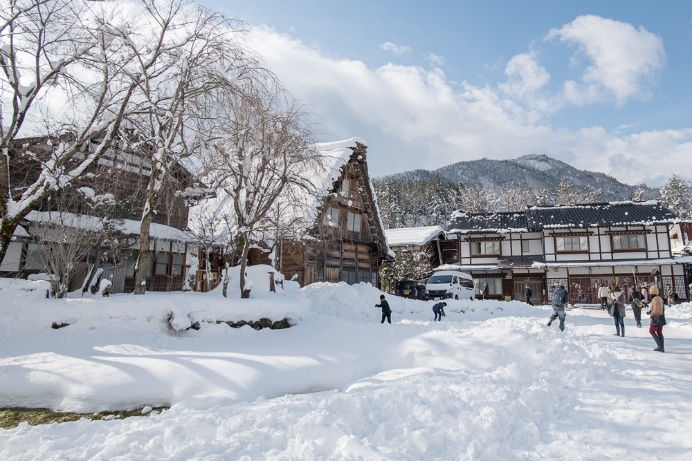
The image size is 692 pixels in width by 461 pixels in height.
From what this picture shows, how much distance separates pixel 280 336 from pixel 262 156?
17.6 ft

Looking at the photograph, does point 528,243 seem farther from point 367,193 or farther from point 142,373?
point 142,373

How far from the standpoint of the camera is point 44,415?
5570mm

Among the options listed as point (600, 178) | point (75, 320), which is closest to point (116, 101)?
point (75, 320)

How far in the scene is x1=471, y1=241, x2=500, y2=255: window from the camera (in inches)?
1375

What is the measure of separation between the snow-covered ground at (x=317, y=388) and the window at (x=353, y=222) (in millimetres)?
13484

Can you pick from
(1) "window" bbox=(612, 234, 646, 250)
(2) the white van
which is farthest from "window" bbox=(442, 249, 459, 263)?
(2) the white van

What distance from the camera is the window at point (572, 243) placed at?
3259cm

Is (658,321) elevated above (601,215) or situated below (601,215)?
below

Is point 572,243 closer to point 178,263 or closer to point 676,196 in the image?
point 178,263

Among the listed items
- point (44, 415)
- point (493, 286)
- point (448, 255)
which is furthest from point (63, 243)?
point (448, 255)

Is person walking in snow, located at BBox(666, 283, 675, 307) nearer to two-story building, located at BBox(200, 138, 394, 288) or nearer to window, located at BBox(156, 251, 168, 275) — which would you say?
two-story building, located at BBox(200, 138, 394, 288)

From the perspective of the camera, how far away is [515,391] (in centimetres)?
616

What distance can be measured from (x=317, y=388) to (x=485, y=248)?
30440 millimetres

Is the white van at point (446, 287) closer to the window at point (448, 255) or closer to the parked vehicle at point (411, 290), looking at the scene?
the parked vehicle at point (411, 290)
